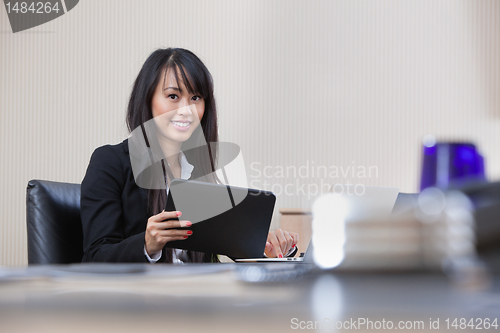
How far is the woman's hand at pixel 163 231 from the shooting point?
2.81 feet

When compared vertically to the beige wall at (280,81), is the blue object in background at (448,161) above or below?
below

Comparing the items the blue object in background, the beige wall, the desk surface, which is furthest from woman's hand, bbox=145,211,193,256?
the beige wall

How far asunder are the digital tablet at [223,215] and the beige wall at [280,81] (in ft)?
6.95

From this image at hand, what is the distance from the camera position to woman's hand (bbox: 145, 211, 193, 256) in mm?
855

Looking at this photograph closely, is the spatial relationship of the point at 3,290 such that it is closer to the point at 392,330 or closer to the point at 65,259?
the point at 392,330

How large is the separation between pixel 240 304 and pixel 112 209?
1.02 m

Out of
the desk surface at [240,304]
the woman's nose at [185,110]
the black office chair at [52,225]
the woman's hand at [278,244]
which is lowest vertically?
the woman's hand at [278,244]

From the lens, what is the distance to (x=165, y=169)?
1289 millimetres

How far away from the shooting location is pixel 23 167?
3174mm

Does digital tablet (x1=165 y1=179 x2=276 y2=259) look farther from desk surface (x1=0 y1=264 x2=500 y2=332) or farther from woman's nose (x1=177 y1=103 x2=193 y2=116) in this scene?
desk surface (x1=0 y1=264 x2=500 y2=332)

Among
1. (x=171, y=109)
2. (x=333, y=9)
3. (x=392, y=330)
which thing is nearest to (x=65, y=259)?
(x=171, y=109)

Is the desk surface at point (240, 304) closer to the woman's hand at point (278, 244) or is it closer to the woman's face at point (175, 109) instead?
the woman's hand at point (278, 244)

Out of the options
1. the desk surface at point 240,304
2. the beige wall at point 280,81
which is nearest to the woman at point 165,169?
the desk surface at point 240,304

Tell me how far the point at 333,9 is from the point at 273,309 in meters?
3.30
